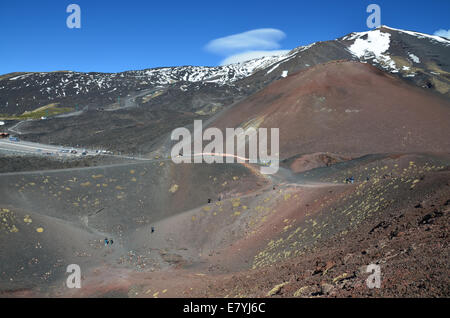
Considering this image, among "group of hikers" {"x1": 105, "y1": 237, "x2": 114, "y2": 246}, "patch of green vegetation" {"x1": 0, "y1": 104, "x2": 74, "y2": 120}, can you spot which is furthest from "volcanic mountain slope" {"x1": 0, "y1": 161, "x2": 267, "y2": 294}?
"patch of green vegetation" {"x1": 0, "y1": 104, "x2": 74, "y2": 120}

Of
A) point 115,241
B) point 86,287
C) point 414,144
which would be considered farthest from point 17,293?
point 414,144

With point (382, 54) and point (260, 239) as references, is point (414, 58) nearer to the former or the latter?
point (382, 54)

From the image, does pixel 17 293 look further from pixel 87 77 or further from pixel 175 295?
pixel 87 77

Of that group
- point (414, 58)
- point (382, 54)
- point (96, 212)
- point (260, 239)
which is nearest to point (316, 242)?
point (260, 239)

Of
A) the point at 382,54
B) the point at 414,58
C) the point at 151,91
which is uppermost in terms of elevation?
the point at 382,54

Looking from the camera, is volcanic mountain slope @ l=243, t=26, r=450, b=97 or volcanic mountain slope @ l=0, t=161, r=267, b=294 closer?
volcanic mountain slope @ l=0, t=161, r=267, b=294

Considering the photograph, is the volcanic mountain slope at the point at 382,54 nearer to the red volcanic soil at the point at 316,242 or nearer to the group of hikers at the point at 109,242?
the red volcanic soil at the point at 316,242

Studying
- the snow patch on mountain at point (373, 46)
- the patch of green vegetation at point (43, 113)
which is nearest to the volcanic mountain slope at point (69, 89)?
the patch of green vegetation at point (43, 113)

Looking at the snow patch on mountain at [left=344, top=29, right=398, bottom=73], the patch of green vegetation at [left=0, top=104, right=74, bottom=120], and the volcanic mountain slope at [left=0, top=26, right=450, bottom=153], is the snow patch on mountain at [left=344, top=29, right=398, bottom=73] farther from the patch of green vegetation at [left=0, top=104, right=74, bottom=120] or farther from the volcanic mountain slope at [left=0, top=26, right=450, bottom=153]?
the patch of green vegetation at [left=0, top=104, right=74, bottom=120]

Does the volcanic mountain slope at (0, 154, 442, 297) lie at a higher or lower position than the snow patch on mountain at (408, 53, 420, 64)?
lower
